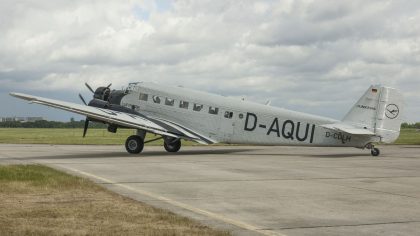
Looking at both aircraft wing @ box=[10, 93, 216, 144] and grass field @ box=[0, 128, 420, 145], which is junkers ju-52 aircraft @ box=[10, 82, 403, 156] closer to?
aircraft wing @ box=[10, 93, 216, 144]

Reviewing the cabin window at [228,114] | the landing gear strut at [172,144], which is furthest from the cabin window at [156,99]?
the cabin window at [228,114]

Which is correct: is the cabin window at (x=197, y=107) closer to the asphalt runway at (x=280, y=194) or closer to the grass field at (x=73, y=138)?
the asphalt runway at (x=280, y=194)

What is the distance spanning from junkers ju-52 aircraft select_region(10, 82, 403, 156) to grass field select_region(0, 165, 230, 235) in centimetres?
1453

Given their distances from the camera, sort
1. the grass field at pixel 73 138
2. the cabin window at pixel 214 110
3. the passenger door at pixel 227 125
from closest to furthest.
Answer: the passenger door at pixel 227 125
the cabin window at pixel 214 110
the grass field at pixel 73 138

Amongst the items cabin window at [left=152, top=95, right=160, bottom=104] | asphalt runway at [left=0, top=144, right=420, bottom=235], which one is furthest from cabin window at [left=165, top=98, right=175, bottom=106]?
asphalt runway at [left=0, top=144, right=420, bottom=235]

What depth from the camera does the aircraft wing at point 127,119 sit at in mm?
26314

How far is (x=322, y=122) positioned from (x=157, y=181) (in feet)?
49.4

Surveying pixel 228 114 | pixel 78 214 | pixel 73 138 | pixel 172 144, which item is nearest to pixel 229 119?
pixel 228 114

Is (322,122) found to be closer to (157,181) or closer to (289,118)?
(289,118)

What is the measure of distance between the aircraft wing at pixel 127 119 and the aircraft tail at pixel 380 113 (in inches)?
310

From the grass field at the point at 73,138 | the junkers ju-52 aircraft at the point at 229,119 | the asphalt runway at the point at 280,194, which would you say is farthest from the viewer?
the grass field at the point at 73,138

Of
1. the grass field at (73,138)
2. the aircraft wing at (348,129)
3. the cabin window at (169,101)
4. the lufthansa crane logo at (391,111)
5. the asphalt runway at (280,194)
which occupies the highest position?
the lufthansa crane logo at (391,111)

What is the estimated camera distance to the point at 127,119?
27.7 m

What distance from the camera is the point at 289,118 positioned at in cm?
2850
